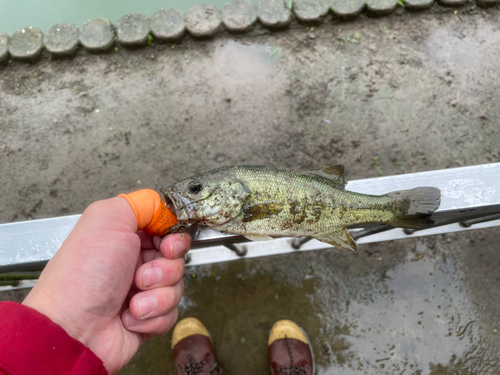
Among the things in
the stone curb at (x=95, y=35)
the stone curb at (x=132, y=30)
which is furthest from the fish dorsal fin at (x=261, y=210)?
the stone curb at (x=95, y=35)

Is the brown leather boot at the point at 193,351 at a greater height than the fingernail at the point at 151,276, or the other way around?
the fingernail at the point at 151,276

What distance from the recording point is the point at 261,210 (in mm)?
1980

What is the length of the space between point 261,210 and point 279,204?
0.13m

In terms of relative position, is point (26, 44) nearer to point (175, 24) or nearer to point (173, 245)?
point (175, 24)

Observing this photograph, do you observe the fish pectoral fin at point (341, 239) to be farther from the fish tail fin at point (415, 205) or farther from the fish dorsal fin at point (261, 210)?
the fish dorsal fin at point (261, 210)

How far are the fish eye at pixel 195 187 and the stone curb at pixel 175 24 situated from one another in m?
3.21

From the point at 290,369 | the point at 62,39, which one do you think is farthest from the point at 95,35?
the point at 290,369

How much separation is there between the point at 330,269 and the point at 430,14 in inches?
160

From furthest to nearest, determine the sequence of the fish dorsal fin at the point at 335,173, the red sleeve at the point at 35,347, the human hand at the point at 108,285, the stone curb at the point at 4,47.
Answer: the stone curb at the point at 4,47
the fish dorsal fin at the point at 335,173
the human hand at the point at 108,285
the red sleeve at the point at 35,347

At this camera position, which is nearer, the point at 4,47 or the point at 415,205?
the point at 415,205

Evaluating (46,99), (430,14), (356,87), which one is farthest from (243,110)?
(430,14)

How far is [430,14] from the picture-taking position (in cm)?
434

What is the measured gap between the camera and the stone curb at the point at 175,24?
13.7 ft

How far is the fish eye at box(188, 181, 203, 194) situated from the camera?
6.30 ft
